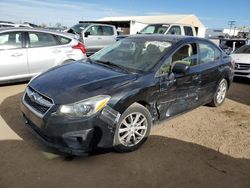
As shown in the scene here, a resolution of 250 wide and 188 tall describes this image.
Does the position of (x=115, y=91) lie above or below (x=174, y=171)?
above

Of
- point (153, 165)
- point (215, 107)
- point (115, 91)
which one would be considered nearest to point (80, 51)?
point (215, 107)

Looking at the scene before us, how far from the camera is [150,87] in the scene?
158 inches

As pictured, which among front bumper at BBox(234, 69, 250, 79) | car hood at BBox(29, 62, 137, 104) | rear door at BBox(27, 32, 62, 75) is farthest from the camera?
front bumper at BBox(234, 69, 250, 79)

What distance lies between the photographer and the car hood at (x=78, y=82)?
3484mm

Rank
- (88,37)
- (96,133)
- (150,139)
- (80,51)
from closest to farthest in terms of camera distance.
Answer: (96,133)
(150,139)
(80,51)
(88,37)

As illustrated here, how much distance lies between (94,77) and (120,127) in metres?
0.81

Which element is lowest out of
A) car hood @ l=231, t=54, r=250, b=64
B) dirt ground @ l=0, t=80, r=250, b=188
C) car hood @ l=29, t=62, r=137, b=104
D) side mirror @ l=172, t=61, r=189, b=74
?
dirt ground @ l=0, t=80, r=250, b=188

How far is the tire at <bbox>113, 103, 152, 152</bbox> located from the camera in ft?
12.3

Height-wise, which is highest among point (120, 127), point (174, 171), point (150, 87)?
point (150, 87)

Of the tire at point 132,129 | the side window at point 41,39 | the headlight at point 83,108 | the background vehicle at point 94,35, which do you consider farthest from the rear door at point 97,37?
the headlight at point 83,108

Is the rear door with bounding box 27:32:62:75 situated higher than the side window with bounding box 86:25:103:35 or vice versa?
the side window with bounding box 86:25:103:35

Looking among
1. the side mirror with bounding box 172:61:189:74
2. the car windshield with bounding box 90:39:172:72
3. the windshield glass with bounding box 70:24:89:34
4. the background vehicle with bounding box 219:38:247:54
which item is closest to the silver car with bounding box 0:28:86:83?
the car windshield with bounding box 90:39:172:72

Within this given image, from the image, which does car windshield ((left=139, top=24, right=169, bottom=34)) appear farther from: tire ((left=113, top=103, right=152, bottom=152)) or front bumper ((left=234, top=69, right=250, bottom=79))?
tire ((left=113, top=103, right=152, bottom=152))

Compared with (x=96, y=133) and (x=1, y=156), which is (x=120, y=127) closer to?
(x=96, y=133)
